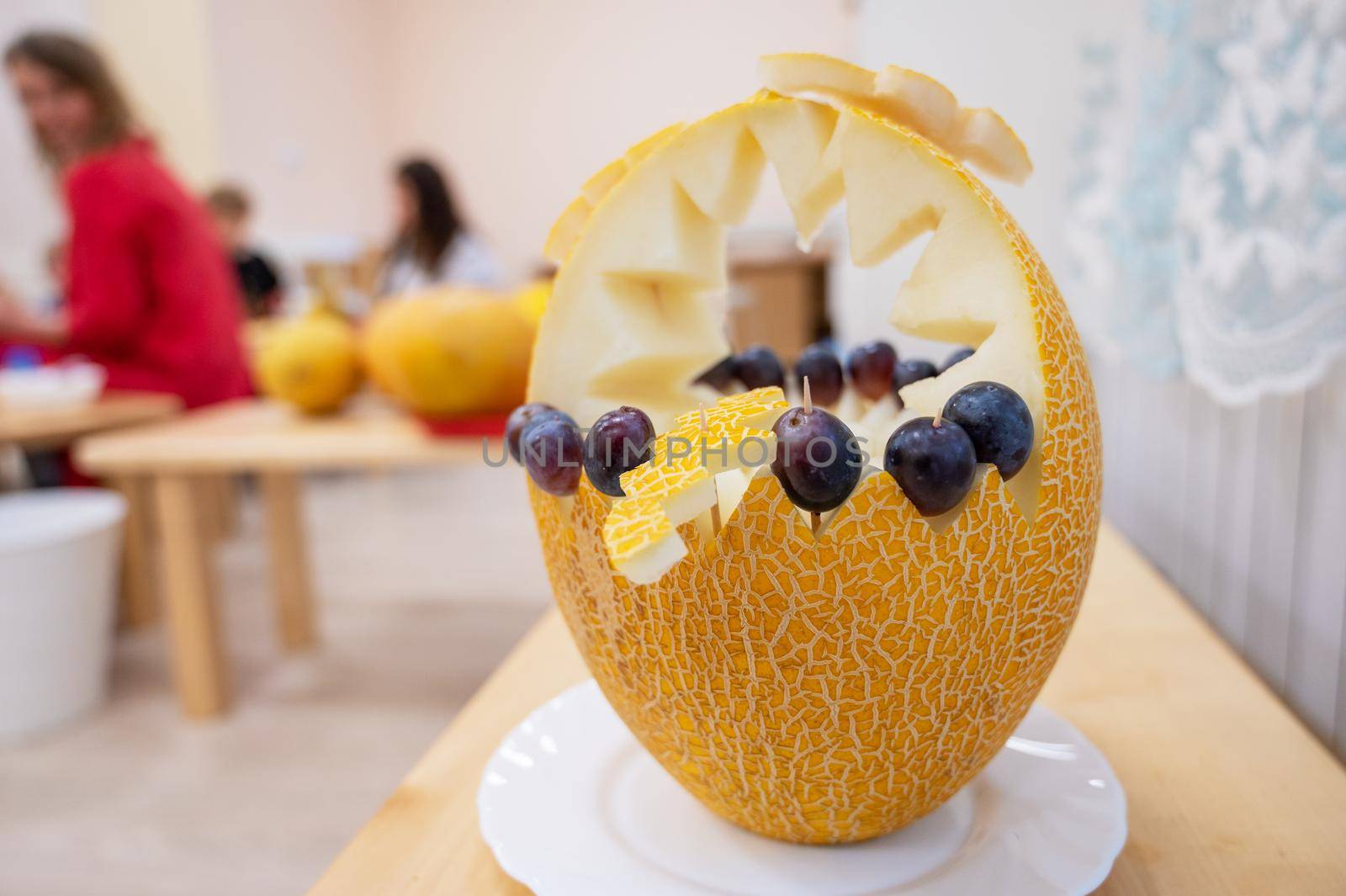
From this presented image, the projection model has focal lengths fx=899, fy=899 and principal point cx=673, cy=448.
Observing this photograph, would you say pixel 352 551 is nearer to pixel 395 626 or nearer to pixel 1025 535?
pixel 395 626

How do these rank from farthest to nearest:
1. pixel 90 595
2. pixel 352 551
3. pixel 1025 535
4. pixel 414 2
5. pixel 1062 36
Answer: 1. pixel 414 2
2. pixel 352 551
3. pixel 90 595
4. pixel 1062 36
5. pixel 1025 535

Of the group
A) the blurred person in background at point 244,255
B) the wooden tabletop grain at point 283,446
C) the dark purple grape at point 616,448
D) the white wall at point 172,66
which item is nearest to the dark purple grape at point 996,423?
the dark purple grape at point 616,448

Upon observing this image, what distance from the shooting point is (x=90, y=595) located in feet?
5.12

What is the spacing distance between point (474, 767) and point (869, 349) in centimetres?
33

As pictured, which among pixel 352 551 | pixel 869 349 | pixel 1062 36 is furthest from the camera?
pixel 352 551

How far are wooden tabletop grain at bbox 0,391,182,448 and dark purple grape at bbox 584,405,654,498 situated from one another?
5.06 feet

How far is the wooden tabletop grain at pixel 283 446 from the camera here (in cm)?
120

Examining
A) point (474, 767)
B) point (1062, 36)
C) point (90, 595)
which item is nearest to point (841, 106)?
point (474, 767)

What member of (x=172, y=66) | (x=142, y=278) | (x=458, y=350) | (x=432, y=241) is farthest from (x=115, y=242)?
(x=172, y=66)

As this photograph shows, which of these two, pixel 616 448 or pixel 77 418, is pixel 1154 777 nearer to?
pixel 616 448

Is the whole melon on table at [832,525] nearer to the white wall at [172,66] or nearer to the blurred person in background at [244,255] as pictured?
the blurred person in background at [244,255]

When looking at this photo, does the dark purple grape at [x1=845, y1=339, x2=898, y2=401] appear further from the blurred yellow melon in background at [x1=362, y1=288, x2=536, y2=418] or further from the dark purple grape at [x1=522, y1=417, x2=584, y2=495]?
the blurred yellow melon in background at [x1=362, y1=288, x2=536, y2=418]

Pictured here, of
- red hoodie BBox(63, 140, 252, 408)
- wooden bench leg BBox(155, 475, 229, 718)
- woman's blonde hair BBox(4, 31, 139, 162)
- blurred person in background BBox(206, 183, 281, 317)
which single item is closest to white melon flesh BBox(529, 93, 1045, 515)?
wooden bench leg BBox(155, 475, 229, 718)

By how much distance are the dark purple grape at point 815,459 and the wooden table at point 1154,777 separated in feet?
0.79
